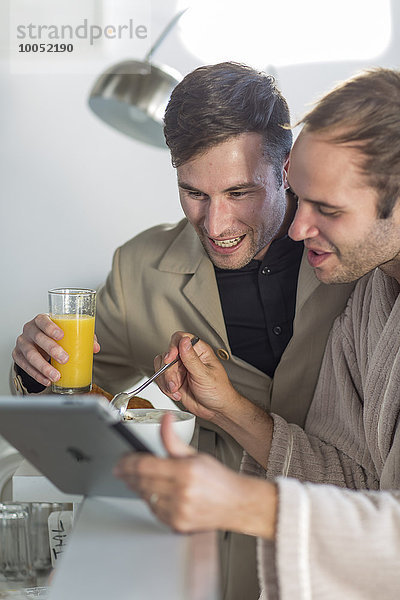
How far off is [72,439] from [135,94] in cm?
134

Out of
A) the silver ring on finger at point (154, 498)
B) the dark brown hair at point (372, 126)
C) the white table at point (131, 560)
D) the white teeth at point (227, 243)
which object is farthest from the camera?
the white teeth at point (227, 243)

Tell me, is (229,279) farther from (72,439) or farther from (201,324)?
(72,439)

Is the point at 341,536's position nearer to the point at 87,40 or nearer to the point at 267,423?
the point at 267,423

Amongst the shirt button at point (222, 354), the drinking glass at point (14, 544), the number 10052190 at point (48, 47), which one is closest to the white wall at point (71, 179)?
the number 10052190 at point (48, 47)

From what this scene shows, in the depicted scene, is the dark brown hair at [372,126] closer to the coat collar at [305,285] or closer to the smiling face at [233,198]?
the smiling face at [233,198]

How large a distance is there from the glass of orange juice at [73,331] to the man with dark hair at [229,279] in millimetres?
24

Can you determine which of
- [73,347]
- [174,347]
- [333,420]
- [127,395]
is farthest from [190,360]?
[333,420]

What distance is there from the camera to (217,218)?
165cm

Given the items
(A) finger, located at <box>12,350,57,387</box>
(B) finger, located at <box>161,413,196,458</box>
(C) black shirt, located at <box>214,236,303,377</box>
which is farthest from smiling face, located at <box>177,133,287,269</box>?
(B) finger, located at <box>161,413,196,458</box>

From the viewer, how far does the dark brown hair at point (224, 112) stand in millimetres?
1652

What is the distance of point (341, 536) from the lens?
93cm

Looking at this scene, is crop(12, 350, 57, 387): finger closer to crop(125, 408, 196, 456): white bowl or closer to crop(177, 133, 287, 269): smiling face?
crop(125, 408, 196, 456): white bowl

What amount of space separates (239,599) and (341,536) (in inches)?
39.2

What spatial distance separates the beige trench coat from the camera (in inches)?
69.7
